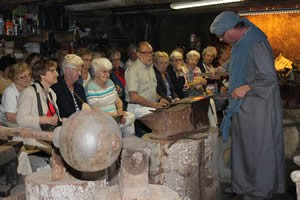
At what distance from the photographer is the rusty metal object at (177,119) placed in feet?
16.2

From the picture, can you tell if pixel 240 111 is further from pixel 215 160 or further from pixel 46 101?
pixel 46 101

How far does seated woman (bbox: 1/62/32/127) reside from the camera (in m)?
5.35

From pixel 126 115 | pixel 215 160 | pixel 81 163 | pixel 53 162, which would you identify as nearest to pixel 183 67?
pixel 126 115

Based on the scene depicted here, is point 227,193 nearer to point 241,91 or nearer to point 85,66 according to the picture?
point 241,91

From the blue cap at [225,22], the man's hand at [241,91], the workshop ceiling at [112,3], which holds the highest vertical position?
the workshop ceiling at [112,3]

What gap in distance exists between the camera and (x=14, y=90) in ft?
18.0

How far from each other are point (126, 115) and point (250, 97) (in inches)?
74.6

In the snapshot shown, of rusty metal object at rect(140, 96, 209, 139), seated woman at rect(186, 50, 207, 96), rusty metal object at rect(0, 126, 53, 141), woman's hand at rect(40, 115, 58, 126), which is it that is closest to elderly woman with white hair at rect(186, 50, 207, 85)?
seated woman at rect(186, 50, 207, 96)

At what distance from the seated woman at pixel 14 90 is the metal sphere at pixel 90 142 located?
2.94m

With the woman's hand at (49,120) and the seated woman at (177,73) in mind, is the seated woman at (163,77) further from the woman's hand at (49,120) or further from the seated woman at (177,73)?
the woman's hand at (49,120)

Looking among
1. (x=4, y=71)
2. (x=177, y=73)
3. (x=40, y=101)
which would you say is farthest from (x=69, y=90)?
(x=177, y=73)

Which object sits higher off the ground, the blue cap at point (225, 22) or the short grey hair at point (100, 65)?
the blue cap at point (225, 22)

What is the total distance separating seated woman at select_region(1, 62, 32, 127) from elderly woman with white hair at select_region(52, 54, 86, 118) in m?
0.43

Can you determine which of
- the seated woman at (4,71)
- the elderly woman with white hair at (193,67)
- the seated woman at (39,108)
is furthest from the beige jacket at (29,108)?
the elderly woman with white hair at (193,67)
